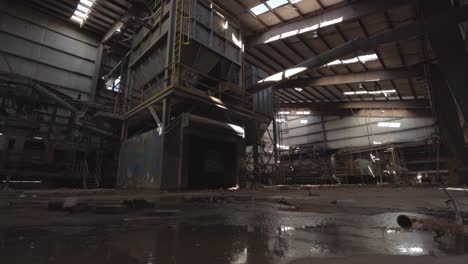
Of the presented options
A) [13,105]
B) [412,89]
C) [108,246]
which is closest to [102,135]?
[13,105]

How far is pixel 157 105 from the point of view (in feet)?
34.6

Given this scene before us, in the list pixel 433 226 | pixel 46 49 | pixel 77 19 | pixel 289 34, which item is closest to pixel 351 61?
pixel 289 34

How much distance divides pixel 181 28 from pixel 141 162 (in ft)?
19.4

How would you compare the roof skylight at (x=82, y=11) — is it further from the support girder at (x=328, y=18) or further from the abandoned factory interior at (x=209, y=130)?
the support girder at (x=328, y=18)

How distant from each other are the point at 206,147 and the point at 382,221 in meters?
9.57

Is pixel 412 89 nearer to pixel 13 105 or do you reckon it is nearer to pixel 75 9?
pixel 75 9

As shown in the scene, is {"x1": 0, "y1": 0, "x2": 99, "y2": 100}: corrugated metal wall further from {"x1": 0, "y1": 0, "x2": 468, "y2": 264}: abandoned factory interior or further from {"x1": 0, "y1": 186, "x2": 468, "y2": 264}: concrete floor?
{"x1": 0, "y1": 186, "x2": 468, "y2": 264}: concrete floor

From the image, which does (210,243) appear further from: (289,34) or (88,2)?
(88,2)

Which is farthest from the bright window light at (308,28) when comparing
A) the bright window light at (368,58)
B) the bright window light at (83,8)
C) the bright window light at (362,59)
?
the bright window light at (83,8)

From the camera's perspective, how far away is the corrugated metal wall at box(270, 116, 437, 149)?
23625mm

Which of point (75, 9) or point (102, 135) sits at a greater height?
point (75, 9)

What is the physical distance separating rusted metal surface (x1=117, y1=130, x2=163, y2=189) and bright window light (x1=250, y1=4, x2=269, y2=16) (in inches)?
354

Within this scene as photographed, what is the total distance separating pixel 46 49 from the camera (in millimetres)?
16984

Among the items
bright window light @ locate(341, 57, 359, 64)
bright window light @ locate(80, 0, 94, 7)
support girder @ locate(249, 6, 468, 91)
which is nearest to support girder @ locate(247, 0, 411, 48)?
support girder @ locate(249, 6, 468, 91)
